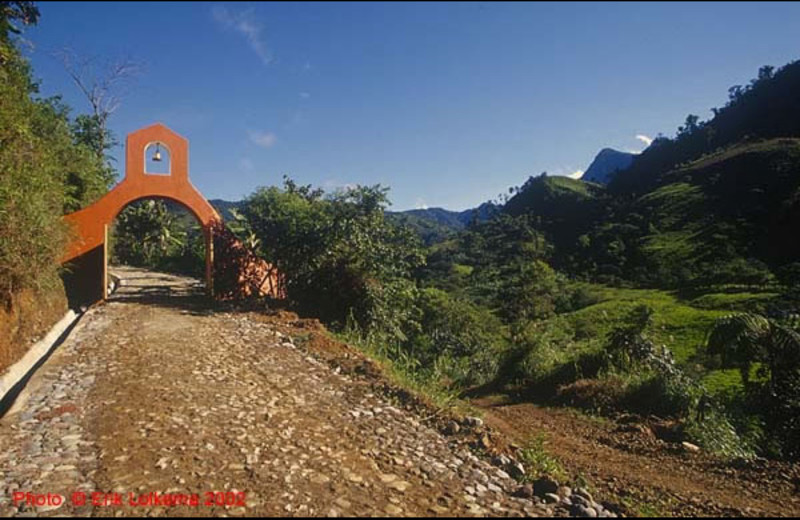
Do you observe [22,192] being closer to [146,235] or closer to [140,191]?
[140,191]

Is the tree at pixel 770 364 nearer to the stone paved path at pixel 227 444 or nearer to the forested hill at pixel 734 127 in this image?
the stone paved path at pixel 227 444

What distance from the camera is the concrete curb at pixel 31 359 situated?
6.84 metres

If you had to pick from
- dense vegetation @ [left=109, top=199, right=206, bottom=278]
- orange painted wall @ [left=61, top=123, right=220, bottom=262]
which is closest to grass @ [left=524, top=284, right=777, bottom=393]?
orange painted wall @ [left=61, top=123, right=220, bottom=262]

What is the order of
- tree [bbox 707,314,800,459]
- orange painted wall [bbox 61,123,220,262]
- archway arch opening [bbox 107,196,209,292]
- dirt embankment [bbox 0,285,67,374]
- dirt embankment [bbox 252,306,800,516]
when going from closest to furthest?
dirt embankment [bbox 252,306,800,516] < tree [bbox 707,314,800,459] < dirt embankment [bbox 0,285,67,374] < orange painted wall [bbox 61,123,220,262] < archway arch opening [bbox 107,196,209,292]

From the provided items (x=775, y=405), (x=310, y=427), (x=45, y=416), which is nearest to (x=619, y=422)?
(x=775, y=405)

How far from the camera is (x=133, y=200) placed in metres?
12.9

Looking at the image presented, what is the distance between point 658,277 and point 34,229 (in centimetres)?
5123

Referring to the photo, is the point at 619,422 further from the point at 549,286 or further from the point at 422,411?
the point at 549,286

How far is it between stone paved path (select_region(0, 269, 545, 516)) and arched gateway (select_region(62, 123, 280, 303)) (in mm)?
5626

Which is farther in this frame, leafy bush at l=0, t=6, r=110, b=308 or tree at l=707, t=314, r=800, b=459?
leafy bush at l=0, t=6, r=110, b=308

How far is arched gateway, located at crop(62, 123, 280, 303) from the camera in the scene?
40.7 ft

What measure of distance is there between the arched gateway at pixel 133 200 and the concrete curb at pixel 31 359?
2108 mm

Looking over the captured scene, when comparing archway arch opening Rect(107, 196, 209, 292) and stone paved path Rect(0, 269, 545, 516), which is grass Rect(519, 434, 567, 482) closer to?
stone paved path Rect(0, 269, 545, 516)

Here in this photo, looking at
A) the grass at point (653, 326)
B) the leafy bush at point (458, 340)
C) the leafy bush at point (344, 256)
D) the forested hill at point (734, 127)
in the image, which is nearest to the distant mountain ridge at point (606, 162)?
the forested hill at point (734, 127)
